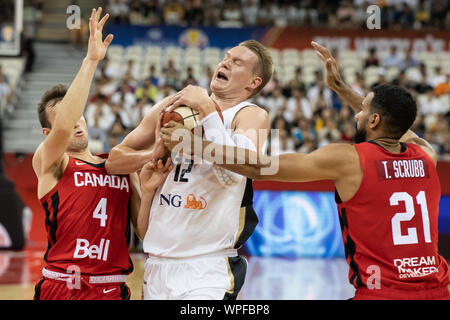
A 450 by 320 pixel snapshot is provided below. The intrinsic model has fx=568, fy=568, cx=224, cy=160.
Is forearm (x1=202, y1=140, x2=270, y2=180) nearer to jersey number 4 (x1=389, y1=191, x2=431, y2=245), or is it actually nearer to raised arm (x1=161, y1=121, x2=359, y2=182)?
raised arm (x1=161, y1=121, x2=359, y2=182)

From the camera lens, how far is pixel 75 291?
142 inches

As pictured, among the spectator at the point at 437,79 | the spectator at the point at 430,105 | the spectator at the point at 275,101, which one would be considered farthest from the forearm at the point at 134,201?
the spectator at the point at 437,79

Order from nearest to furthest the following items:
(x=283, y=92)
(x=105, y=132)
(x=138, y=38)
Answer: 1. (x=105, y=132)
2. (x=283, y=92)
3. (x=138, y=38)

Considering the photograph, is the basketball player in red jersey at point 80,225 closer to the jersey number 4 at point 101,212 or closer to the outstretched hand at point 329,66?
the jersey number 4 at point 101,212

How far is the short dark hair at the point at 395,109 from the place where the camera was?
3258 mm

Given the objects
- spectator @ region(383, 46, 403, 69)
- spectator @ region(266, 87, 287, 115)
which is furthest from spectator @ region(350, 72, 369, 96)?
spectator @ region(266, 87, 287, 115)

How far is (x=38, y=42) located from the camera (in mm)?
17594

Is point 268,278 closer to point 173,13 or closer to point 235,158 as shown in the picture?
point 235,158

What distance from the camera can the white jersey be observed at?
10.6 ft

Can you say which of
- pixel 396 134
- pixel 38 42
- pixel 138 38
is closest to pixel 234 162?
pixel 396 134

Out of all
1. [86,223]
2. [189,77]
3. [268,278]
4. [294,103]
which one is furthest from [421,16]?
[86,223]

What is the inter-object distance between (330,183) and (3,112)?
351 inches

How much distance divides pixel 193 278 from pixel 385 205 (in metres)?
1.15
